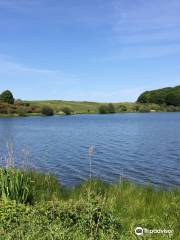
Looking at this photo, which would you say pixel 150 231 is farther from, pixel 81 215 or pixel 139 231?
pixel 81 215

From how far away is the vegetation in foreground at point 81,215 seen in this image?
383 inches

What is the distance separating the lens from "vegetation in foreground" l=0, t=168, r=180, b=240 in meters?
9.73

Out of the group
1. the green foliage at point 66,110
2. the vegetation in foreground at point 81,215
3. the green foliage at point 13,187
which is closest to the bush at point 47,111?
the green foliage at point 66,110

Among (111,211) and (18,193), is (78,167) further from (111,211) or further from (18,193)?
(111,211)

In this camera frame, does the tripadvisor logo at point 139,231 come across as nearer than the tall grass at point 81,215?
Yes

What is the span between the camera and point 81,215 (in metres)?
10.8

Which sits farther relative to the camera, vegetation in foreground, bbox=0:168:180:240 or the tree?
the tree

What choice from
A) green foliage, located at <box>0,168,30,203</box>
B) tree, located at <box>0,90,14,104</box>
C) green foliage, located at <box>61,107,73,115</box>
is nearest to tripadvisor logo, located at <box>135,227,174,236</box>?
green foliage, located at <box>0,168,30,203</box>

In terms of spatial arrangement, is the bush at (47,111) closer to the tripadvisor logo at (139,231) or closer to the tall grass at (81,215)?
the tall grass at (81,215)

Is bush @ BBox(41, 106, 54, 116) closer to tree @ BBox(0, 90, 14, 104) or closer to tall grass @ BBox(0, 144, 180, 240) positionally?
tree @ BBox(0, 90, 14, 104)

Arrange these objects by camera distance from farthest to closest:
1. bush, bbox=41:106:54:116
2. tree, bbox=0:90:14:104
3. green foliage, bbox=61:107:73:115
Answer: green foliage, bbox=61:107:73:115
bush, bbox=41:106:54:116
tree, bbox=0:90:14:104

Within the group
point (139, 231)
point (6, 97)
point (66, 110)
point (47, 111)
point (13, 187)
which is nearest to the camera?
point (139, 231)

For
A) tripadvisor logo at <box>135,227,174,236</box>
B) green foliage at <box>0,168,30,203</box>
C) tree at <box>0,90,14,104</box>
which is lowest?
tripadvisor logo at <box>135,227,174,236</box>

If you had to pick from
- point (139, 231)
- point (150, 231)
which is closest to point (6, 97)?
point (150, 231)
